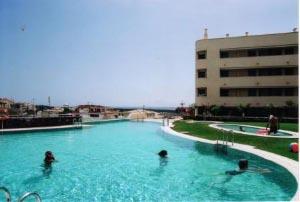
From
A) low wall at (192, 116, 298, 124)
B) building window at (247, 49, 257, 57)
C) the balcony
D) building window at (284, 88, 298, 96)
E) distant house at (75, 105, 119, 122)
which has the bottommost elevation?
low wall at (192, 116, 298, 124)

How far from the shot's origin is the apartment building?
38.4m

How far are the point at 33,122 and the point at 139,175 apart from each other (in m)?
18.7


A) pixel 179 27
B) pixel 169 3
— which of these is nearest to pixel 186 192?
pixel 169 3

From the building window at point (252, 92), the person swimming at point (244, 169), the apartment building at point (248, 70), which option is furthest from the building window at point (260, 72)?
the person swimming at point (244, 169)

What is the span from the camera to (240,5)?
1138 centimetres

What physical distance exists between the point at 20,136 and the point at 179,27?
15.5 meters

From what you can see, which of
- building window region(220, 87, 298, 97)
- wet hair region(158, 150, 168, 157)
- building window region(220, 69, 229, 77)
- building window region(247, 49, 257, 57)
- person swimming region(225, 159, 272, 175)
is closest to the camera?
person swimming region(225, 159, 272, 175)

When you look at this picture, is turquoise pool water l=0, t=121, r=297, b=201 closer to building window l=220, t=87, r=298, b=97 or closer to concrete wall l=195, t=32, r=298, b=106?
concrete wall l=195, t=32, r=298, b=106

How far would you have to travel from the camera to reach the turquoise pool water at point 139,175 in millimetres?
10219

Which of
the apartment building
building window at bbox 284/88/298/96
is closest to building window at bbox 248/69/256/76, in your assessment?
the apartment building

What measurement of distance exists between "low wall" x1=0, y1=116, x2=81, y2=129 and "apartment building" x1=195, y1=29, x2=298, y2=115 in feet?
58.2

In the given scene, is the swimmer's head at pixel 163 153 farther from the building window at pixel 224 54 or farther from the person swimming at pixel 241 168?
the building window at pixel 224 54

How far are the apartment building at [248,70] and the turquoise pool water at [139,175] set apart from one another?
74.0ft

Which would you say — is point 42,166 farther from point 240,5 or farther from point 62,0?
point 240,5
